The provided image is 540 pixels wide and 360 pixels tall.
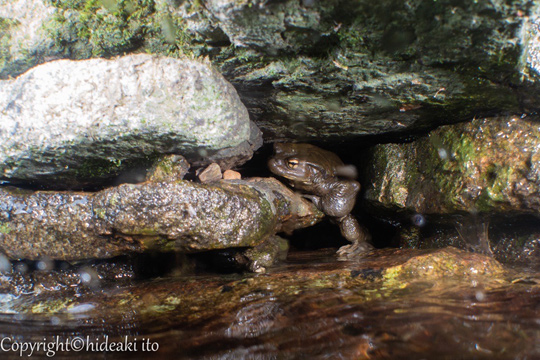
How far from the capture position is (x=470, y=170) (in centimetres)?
339

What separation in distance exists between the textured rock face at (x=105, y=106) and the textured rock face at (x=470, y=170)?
2.48m

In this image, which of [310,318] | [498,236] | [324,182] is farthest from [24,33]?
[498,236]

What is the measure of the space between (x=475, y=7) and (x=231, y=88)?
1941 millimetres

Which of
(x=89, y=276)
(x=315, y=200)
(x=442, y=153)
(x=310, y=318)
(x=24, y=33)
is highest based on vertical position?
(x=24, y=33)

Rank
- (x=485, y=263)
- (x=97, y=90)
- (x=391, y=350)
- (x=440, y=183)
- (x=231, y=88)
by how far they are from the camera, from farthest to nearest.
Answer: (x=440, y=183) < (x=485, y=263) < (x=231, y=88) < (x=97, y=90) < (x=391, y=350)

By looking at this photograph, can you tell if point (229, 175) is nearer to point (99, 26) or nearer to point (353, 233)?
point (99, 26)

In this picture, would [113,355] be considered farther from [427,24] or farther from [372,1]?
[427,24]

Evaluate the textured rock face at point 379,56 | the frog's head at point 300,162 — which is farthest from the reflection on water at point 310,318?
the frog's head at point 300,162

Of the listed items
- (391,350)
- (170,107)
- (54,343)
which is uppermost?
(170,107)

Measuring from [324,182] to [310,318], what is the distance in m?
2.82

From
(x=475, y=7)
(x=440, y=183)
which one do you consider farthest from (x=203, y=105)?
(x=440, y=183)

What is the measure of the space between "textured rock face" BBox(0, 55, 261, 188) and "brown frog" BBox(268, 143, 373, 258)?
73.0 inches

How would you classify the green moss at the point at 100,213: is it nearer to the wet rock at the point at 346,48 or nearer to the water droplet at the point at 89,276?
the water droplet at the point at 89,276

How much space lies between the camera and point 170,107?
9.06 ft
